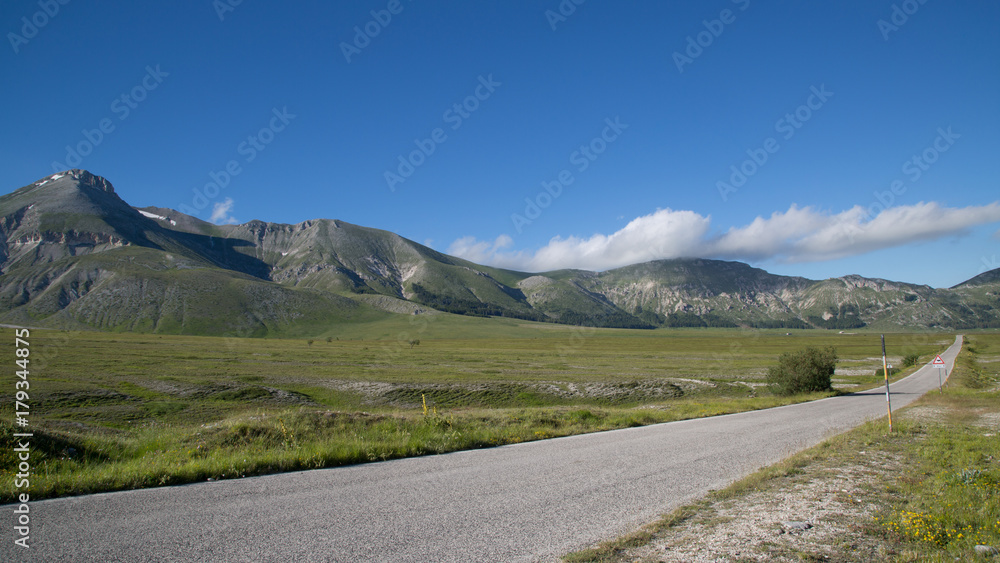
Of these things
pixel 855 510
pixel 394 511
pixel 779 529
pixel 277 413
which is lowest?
pixel 855 510

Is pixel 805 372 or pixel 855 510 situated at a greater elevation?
pixel 855 510

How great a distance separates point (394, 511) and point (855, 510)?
312 inches

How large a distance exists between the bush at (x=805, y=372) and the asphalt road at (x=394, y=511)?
3636 centimetres

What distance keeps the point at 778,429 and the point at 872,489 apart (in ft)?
34.6

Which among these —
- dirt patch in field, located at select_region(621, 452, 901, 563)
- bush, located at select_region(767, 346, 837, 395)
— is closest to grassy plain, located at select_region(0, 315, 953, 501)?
bush, located at select_region(767, 346, 837, 395)

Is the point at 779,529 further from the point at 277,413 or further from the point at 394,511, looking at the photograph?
the point at 277,413

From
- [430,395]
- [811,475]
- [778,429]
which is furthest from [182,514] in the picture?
[430,395]

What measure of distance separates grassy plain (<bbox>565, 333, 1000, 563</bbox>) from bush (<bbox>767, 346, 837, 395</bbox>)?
31.1 m

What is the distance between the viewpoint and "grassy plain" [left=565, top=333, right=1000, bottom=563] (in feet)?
20.4

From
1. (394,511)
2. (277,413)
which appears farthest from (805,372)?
(394,511)

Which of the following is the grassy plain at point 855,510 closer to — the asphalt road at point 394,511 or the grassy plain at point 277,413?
the asphalt road at point 394,511

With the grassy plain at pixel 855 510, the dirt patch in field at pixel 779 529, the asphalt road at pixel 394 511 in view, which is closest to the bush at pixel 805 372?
Answer: the grassy plain at pixel 855 510

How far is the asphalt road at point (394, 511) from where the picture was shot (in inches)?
238

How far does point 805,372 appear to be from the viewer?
42469mm
